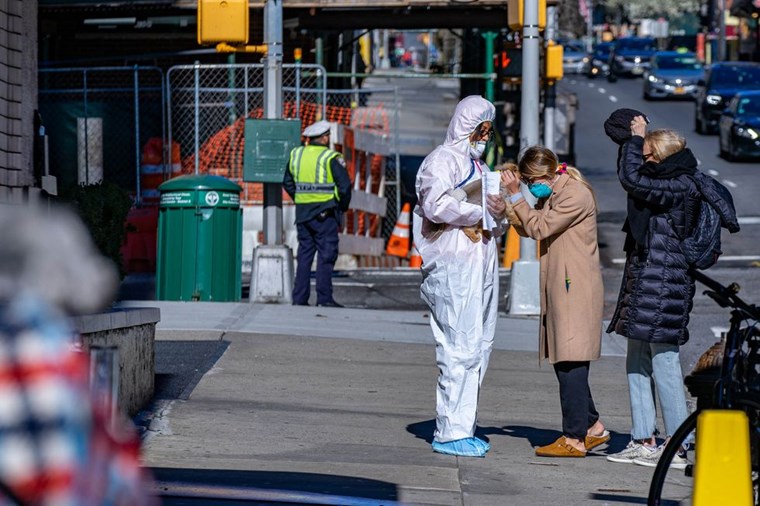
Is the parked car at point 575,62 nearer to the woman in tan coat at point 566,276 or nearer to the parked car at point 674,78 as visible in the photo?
the parked car at point 674,78

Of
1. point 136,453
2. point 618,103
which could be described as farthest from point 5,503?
point 618,103

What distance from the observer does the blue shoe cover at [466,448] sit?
746 cm

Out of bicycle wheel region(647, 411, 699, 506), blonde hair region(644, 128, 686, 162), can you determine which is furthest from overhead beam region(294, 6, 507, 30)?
bicycle wheel region(647, 411, 699, 506)

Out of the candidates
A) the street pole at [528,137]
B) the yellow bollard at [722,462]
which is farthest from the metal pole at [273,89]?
the yellow bollard at [722,462]

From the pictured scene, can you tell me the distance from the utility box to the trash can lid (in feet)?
1.47

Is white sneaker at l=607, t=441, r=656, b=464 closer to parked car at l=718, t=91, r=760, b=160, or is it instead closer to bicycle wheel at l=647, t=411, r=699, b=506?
bicycle wheel at l=647, t=411, r=699, b=506

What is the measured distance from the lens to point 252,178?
1394cm

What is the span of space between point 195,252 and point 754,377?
839 centimetres

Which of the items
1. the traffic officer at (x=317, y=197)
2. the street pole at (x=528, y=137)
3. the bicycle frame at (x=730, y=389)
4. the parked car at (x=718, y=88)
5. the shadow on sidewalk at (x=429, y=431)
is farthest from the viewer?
the parked car at (x=718, y=88)

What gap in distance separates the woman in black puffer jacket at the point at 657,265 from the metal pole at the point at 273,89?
6.64m

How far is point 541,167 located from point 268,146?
6.72 metres

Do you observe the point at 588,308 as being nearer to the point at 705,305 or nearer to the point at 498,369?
the point at 498,369

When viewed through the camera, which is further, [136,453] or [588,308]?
[588,308]

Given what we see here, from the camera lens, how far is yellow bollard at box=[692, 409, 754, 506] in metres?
4.65
